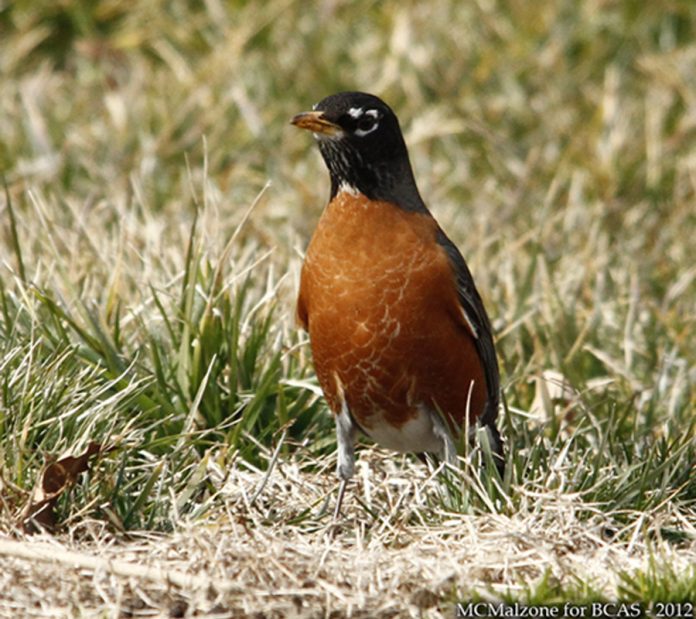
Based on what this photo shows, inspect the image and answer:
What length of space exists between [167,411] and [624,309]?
2449 millimetres

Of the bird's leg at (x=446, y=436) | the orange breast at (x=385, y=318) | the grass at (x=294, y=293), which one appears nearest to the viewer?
the grass at (x=294, y=293)

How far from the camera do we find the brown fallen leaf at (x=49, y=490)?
378 cm


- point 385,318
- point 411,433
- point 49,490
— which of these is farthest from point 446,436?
point 49,490

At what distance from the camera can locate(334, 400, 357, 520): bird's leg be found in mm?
4500

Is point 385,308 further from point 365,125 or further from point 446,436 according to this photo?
point 365,125

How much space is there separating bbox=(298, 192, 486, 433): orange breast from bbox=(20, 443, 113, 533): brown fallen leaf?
91 centimetres

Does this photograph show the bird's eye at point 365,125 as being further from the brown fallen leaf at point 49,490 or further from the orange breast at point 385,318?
the brown fallen leaf at point 49,490

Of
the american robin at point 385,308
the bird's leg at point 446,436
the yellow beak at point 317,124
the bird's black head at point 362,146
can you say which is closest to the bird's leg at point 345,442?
the american robin at point 385,308

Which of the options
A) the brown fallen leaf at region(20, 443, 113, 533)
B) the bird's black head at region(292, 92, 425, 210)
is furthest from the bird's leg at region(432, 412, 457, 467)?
the brown fallen leaf at region(20, 443, 113, 533)

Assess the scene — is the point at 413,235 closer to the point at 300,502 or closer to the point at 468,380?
the point at 468,380

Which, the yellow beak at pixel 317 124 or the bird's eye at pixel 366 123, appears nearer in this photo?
the yellow beak at pixel 317 124

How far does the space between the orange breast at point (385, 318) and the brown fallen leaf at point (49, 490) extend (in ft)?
2.99

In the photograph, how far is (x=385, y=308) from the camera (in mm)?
4309

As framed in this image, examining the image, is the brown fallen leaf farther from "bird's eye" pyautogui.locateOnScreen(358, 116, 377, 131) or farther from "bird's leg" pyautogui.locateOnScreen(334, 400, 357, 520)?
"bird's eye" pyautogui.locateOnScreen(358, 116, 377, 131)
